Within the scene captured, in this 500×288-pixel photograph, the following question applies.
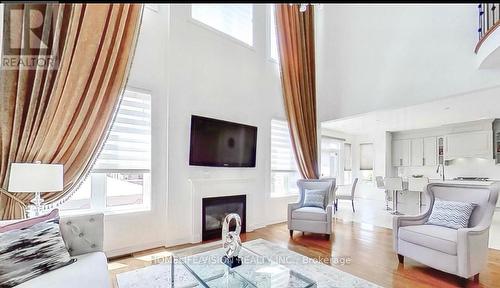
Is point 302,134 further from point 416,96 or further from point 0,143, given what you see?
point 0,143

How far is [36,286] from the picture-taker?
1571 mm

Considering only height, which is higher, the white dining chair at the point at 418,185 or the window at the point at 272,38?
the window at the point at 272,38

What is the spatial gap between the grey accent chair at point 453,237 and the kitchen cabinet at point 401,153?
6.08 metres

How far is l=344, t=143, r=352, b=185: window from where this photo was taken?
9.62 m

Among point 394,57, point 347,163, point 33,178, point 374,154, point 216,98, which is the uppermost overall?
point 394,57

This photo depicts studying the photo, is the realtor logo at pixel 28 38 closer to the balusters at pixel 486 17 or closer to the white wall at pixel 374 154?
the balusters at pixel 486 17

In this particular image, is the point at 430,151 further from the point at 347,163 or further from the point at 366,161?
the point at 347,163

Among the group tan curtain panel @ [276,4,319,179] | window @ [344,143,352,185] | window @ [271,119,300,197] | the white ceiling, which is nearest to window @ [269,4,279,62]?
tan curtain panel @ [276,4,319,179]

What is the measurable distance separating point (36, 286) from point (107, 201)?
6.28ft

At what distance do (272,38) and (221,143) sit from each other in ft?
9.12

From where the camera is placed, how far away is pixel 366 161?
9.60 meters

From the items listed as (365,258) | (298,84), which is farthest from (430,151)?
(365,258)

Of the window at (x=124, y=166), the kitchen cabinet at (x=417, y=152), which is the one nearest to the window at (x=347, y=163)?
the kitchen cabinet at (x=417, y=152)

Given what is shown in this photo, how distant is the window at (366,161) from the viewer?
9484mm
